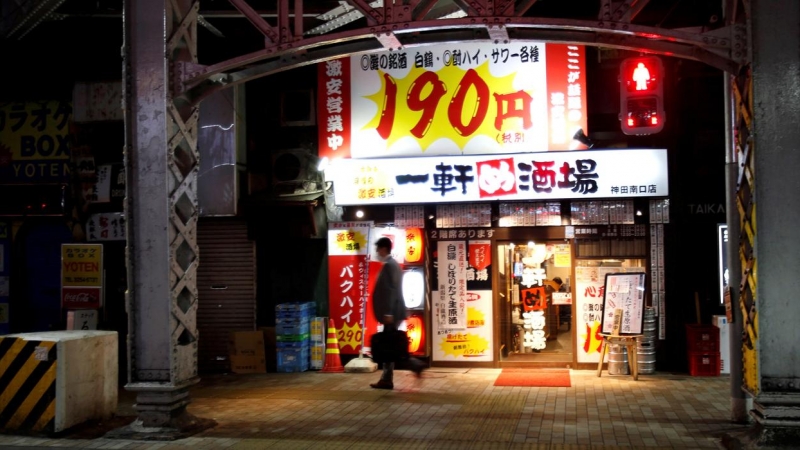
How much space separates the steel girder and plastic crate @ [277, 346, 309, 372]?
20.0 feet

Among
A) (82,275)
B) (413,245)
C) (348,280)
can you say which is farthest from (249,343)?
(413,245)

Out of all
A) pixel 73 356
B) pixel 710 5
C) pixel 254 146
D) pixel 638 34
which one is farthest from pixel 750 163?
pixel 254 146

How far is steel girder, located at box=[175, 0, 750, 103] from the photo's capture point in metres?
8.41

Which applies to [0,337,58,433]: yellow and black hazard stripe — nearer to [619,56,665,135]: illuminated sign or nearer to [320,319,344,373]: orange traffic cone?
[320,319,344,373]: orange traffic cone

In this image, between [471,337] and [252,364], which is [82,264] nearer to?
[252,364]

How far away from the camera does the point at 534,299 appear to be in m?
14.6

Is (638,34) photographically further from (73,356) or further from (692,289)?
(73,356)

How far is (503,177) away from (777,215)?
19.9 feet

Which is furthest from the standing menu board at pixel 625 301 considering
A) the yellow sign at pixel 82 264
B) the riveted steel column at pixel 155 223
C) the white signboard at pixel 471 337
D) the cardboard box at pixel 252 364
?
the yellow sign at pixel 82 264

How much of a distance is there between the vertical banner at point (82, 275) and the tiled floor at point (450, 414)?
8.00ft

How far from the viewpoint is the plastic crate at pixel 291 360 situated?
1451 cm

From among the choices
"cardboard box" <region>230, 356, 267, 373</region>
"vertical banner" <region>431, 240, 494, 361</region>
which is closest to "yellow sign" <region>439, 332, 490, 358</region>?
"vertical banner" <region>431, 240, 494, 361</region>

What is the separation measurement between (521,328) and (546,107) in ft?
14.0

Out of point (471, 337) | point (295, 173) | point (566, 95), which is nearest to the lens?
point (566, 95)
